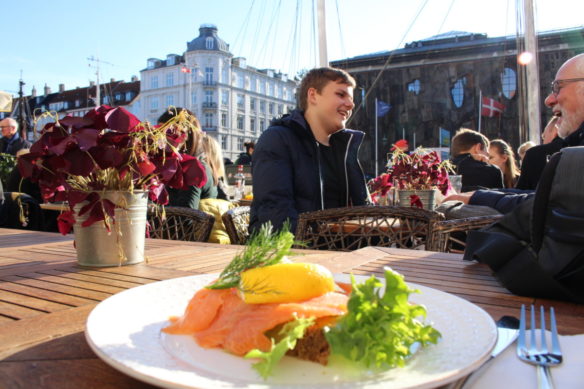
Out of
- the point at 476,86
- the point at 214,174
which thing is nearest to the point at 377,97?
the point at 476,86

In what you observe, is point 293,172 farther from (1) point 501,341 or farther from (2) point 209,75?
(2) point 209,75

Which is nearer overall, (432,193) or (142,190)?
(142,190)

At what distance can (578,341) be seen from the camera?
66 centimetres

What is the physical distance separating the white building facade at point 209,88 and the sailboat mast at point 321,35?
4869cm

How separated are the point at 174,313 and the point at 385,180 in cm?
302

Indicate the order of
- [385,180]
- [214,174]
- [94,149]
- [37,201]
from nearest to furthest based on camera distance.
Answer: [94,149]
[385,180]
[214,174]
[37,201]

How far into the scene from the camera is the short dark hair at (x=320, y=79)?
3.53m

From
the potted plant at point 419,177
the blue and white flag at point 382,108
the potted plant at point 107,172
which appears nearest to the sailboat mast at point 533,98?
the potted plant at point 419,177

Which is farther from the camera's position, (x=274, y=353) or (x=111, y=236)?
(x=111, y=236)

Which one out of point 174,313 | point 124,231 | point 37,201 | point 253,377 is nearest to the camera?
point 253,377

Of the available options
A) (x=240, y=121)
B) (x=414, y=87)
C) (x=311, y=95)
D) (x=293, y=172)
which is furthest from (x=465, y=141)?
(x=240, y=121)

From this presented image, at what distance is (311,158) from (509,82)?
95.4 feet

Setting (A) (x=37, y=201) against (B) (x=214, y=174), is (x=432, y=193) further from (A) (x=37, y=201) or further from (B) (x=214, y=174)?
(A) (x=37, y=201)

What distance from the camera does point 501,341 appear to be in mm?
686
